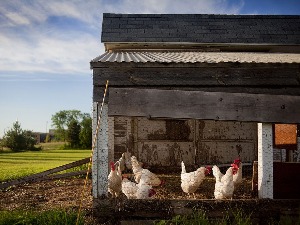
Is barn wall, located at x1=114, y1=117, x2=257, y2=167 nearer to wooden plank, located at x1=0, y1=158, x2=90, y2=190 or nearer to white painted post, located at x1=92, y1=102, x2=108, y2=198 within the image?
wooden plank, located at x1=0, y1=158, x2=90, y2=190

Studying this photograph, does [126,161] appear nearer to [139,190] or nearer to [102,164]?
[139,190]

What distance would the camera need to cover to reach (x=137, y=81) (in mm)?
5145

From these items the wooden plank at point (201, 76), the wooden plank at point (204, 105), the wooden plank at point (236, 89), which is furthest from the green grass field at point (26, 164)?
the wooden plank at point (204, 105)

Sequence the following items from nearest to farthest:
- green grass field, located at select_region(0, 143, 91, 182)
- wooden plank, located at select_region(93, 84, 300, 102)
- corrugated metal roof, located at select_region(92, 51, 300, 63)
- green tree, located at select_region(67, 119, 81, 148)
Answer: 1. wooden plank, located at select_region(93, 84, 300, 102)
2. corrugated metal roof, located at select_region(92, 51, 300, 63)
3. green grass field, located at select_region(0, 143, 91, 182)
4. green tree, located at select_region(67, 119, 81, 148)

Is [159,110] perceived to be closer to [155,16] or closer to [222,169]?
[222,169]

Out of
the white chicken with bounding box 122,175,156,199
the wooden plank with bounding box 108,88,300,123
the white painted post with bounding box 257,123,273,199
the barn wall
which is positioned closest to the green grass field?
the barn wall

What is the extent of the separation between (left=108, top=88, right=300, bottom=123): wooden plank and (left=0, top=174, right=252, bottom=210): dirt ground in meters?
2.18

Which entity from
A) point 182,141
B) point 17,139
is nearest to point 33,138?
point 17,139

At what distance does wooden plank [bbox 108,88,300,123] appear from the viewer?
15.8 feet

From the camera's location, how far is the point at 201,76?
5.27 m

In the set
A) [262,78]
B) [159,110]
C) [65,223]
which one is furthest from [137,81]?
[65,223]

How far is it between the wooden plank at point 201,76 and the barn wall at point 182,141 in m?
6.61

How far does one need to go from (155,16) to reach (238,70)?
9.43 m

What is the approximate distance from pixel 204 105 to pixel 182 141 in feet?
23.0
